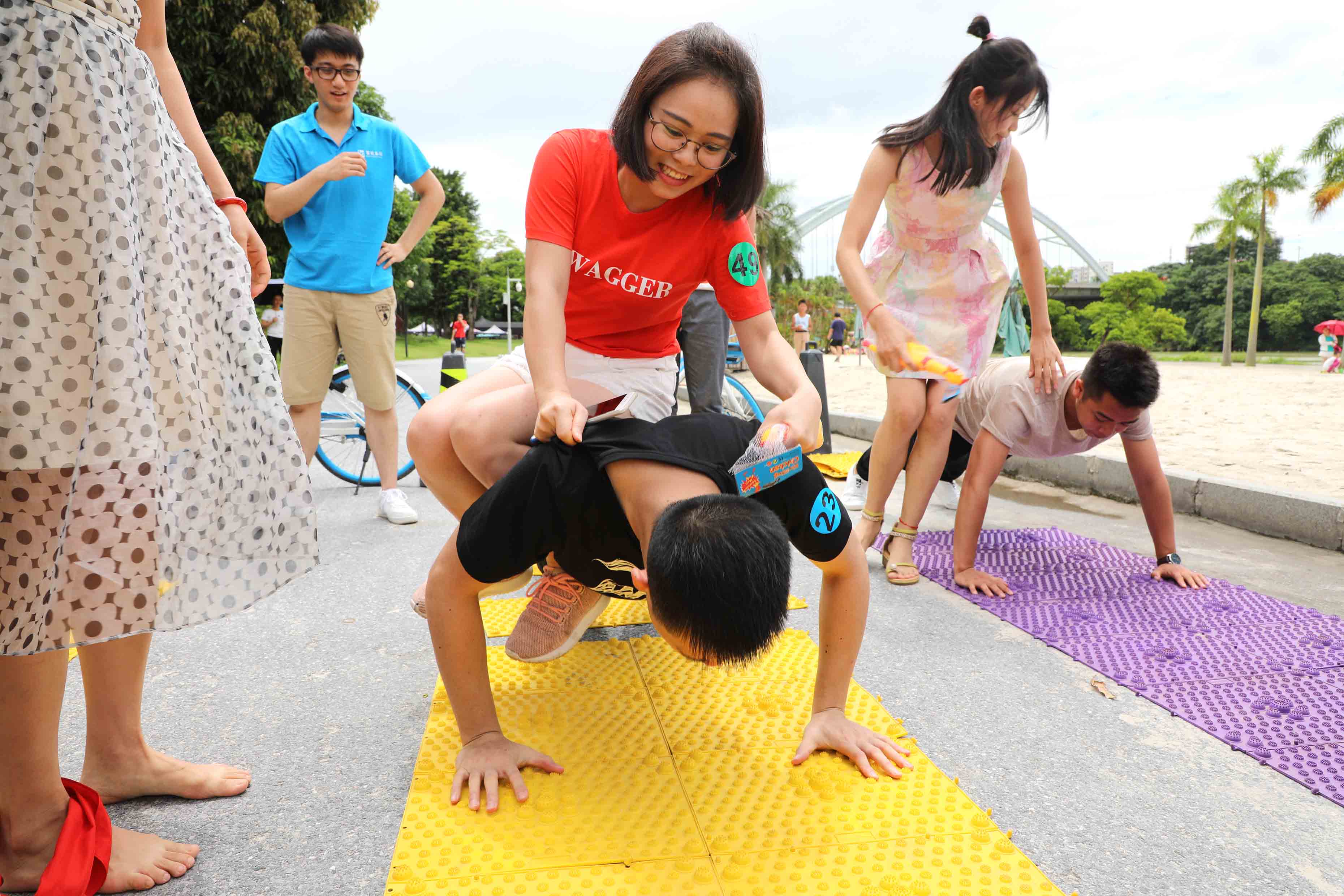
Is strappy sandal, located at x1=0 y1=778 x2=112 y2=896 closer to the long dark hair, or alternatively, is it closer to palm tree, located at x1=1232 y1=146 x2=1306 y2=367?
the long dark hair

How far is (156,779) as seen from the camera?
1.68 metres

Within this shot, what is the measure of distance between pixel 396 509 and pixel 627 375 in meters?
2.15

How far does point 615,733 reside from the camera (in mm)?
1987

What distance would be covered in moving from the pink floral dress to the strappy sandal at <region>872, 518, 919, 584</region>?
60cm

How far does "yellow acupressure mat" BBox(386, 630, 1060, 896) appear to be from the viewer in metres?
1.44

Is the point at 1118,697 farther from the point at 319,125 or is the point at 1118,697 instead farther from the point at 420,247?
the point at 420,247

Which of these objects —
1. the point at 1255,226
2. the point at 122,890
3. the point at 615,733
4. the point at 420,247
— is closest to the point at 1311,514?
the point at 615,733

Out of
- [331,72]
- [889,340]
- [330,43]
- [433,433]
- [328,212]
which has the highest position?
[330,43]

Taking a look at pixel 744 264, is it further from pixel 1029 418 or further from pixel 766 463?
pixel 1029 418

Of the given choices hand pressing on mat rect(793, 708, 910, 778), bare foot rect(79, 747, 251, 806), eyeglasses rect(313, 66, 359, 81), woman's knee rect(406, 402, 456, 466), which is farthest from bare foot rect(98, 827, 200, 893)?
eyeglasses rect(313, 66, 359, 81)

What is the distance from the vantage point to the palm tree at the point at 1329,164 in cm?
2723

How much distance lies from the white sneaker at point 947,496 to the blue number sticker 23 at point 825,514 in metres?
3.11

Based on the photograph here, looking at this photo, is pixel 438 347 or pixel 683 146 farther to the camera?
pixel 438 347

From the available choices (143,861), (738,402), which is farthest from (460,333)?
(143,861)
